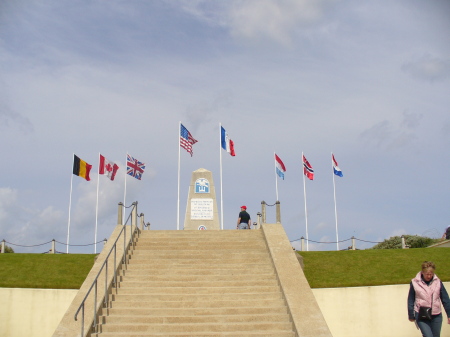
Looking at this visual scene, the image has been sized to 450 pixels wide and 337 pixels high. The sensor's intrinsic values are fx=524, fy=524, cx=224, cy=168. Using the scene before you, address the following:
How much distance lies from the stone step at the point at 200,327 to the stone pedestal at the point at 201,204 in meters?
12.3

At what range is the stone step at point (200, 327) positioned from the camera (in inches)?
431

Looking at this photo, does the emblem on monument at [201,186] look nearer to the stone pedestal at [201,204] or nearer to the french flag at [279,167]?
the stone pedestal at [201,204]

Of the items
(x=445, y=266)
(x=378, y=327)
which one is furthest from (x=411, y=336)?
(x=445, y=266)

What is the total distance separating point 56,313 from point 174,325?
5405mm

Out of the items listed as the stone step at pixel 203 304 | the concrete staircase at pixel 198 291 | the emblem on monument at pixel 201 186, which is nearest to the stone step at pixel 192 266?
the concrete staircase at pixel 198 291

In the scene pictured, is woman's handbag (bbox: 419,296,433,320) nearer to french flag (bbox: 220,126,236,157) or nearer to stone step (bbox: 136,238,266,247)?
stone step (bbox: 136,238,266,247)

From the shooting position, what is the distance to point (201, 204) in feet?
78.0

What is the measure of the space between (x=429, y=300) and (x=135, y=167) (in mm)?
19475

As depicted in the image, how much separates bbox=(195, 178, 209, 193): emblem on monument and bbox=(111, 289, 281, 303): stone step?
465 inches

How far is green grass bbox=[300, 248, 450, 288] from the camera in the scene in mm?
15493

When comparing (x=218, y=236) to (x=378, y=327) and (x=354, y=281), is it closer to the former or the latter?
(x=354, y=281)

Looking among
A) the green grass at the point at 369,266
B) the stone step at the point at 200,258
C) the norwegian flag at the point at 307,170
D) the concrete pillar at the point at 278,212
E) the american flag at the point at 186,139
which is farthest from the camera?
the norwegian flag at the point at 307,170

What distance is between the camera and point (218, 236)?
16688 millimetres

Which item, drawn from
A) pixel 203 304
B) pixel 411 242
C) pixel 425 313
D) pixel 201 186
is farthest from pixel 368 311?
pixel 411 242
